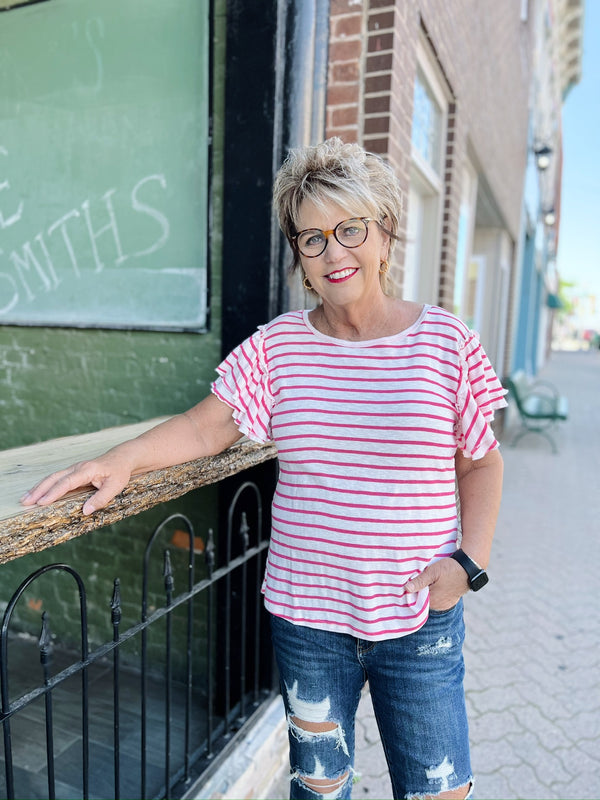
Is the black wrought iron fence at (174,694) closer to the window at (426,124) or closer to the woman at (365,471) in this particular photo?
the woman at (365,471)

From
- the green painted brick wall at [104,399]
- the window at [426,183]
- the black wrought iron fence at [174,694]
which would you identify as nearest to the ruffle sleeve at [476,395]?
the black wrought iron fence at [174,694]

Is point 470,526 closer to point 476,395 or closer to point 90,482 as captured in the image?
point 476,395

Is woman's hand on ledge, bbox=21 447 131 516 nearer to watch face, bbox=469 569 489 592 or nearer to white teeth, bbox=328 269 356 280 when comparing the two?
white teeth, bbox=328 269 356 280

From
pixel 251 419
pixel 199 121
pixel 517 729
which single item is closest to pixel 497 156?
pixel 199 121

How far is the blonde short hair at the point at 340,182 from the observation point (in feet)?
4.33

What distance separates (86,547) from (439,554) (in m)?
2.46

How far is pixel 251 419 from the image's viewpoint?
1443 millimetres

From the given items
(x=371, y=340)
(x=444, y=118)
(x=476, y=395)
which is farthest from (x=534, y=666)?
(x=444, y=118)

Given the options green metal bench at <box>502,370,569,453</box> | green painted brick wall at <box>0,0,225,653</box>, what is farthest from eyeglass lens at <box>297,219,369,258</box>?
green metal bench at <box>502,370,569,453</box>

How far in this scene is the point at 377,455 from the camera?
1.31 m

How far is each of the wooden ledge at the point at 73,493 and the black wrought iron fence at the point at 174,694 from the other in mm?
377

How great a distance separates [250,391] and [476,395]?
1.73 ft

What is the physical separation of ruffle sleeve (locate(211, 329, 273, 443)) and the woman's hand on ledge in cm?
29

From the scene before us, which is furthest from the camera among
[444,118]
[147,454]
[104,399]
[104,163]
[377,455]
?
[444,118]
